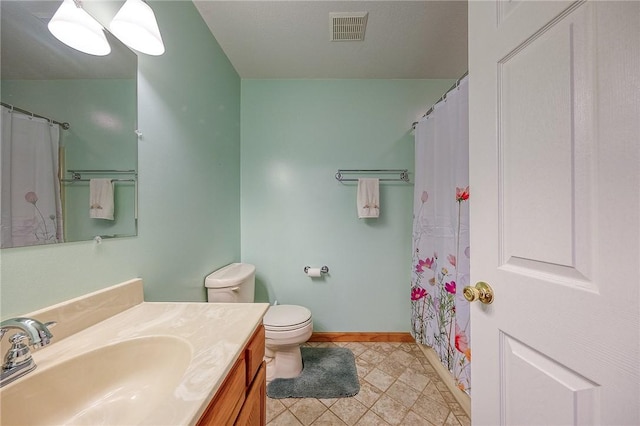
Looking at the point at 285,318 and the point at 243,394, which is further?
the point at 285,318

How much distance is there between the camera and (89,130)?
71cm

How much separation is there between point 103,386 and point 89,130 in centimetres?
75

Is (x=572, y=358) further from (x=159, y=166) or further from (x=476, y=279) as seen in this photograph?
(x=159, y=166)

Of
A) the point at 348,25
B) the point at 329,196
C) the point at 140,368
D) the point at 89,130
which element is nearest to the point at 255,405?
the point at 140,368

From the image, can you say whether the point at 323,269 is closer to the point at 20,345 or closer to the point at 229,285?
the point at 229,285

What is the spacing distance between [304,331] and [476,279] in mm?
1137

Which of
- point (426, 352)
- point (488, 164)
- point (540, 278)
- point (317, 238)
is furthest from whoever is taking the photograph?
point (317, 238)

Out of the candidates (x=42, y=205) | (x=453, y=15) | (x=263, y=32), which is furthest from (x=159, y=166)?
(x=453, y=15)

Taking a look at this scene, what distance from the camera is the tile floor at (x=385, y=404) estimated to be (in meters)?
1.21

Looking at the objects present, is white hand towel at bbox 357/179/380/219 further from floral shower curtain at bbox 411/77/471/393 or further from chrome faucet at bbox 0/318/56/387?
chrome faucet at bbox 0/318/56/387

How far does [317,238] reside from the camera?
1965 mm

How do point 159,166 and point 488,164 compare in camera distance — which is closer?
point 488,164

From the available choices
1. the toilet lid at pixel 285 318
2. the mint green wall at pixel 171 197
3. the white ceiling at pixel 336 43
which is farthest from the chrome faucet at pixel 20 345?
the white ceiling at pixel 336 43

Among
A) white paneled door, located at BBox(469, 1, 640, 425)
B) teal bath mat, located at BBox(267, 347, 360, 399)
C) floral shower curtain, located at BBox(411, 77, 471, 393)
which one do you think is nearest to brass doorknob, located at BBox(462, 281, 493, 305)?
white paneled door, located at BBox(469, 1, 640, 425)
